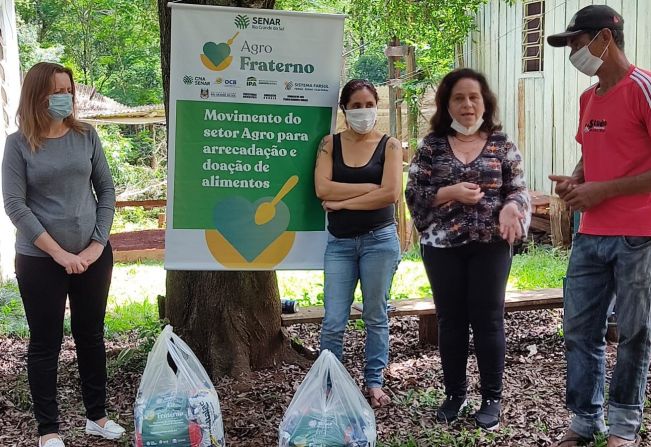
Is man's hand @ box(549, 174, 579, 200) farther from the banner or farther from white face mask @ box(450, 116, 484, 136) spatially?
the banner

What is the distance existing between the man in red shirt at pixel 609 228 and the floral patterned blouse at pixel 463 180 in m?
0.33

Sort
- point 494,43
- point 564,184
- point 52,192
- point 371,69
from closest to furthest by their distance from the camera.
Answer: point 564,184
point 52,192
point 494,43
point 371,69

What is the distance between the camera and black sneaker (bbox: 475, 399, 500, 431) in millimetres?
3865

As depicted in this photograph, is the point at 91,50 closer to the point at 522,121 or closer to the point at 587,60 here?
the point at 522,121

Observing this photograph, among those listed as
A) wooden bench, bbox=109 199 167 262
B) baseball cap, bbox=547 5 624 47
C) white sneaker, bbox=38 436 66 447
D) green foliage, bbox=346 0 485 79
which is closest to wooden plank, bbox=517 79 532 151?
green foliage, bbox=346 0 485 79

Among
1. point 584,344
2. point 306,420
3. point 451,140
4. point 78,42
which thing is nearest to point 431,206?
point 451,140

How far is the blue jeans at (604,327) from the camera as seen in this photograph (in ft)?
11.1

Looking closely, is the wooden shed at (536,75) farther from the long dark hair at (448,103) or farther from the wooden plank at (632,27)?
the long dark hair at (448,103)

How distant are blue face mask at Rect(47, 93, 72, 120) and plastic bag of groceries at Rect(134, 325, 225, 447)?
114 centimetres

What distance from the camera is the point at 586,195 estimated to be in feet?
11.1


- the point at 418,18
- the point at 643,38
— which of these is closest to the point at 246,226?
the point at 418,18

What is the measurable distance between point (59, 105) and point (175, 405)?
1484 mm

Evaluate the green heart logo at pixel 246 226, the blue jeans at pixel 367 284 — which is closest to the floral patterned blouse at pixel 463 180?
the blue jeans at pixel 367 284


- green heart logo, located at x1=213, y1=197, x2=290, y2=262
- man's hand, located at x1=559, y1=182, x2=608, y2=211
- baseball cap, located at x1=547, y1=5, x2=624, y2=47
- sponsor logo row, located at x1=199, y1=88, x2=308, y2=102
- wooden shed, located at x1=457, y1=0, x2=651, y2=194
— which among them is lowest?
green heart logo, located at x1=213, y1=197, x2=290, y2=262
